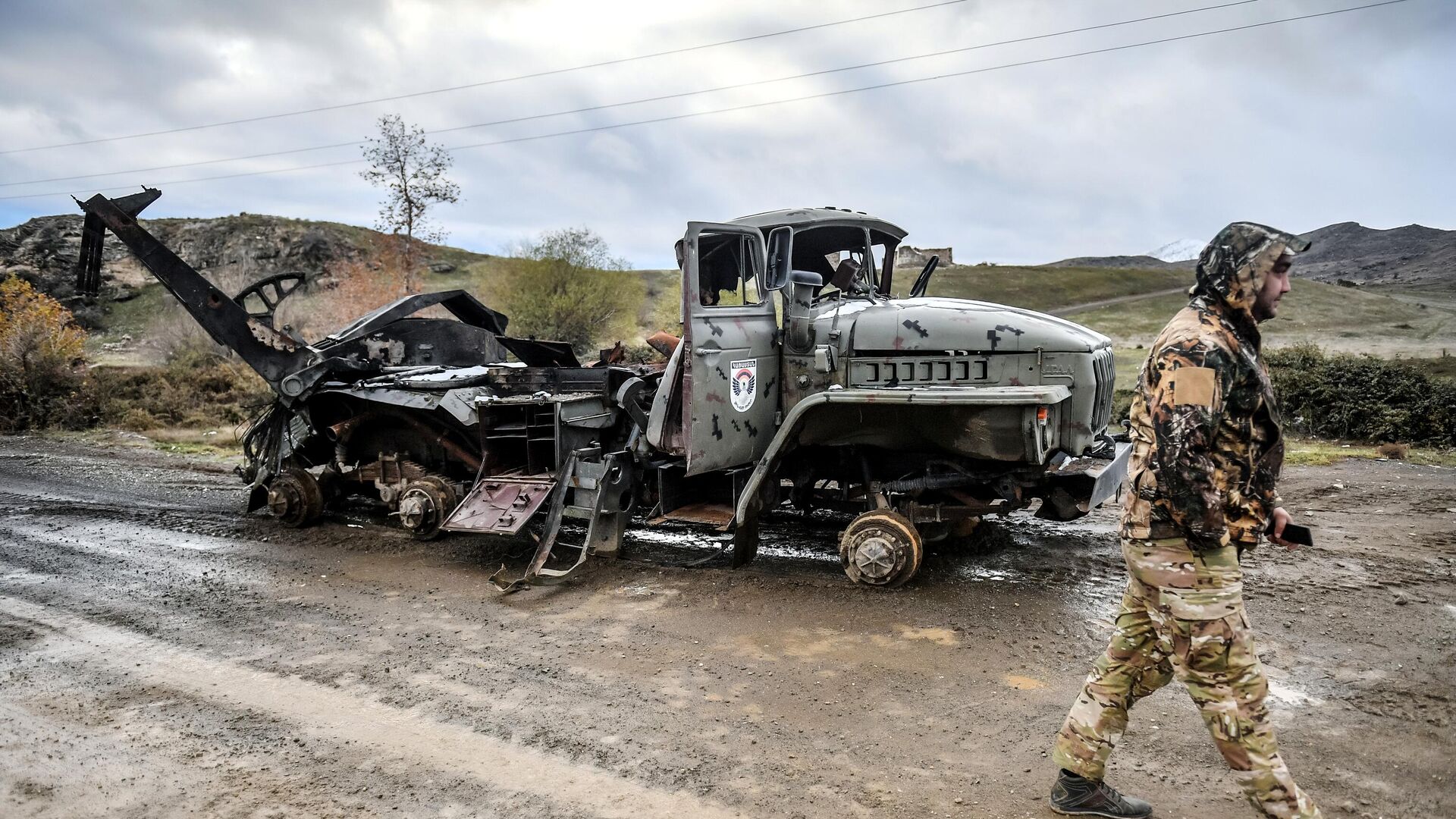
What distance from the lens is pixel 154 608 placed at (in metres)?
6.27

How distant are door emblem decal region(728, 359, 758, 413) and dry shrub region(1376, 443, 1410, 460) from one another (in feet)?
30.3

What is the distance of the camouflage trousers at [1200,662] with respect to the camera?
9.62 feet

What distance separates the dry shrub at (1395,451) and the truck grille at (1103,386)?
723 centimetres

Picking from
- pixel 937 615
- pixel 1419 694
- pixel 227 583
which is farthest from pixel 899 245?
pixel 227 583

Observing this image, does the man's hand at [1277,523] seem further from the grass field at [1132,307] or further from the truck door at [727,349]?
the grass field at [1132,307]

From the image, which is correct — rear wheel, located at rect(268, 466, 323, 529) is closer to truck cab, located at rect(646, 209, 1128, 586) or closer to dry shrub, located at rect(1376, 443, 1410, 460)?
truck cab, located at rect(646, 209, 1128, 586)

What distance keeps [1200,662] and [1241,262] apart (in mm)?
1333

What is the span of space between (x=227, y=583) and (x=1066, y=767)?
617 cm

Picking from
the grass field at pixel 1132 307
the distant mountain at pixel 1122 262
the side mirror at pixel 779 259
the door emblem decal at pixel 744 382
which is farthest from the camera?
the distant mountain at pixel 1122 262

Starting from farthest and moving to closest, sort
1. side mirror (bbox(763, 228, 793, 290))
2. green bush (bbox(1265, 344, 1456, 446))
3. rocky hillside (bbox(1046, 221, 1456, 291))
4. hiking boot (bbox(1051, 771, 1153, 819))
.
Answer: rocky hillside (bbox(1046, 221, 1456, 291)), green bush (bbox(1265, 344, 1456, 446)), side mirror (bbox(763, 228, 793, 290)), hiking boot (bbox(1051, 771, 1153, 819))

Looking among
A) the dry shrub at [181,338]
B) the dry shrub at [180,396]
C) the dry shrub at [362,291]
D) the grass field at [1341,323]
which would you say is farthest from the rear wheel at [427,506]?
the dry shrub at [362,291]

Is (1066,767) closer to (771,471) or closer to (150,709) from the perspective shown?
(771,471)

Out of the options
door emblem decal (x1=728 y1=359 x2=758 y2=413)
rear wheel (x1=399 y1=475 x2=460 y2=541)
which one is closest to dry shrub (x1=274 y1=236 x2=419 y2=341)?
rear wheel (x1=399 y1=475 x2=460 y2=541)

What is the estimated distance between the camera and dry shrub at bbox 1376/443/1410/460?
1138 centimetres
